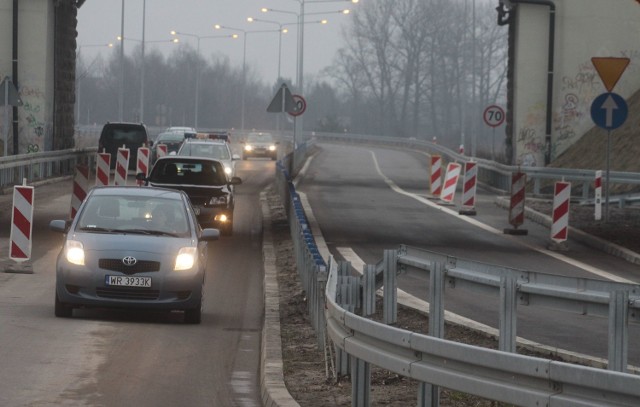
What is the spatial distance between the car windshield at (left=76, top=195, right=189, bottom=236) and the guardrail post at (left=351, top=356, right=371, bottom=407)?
7009mm

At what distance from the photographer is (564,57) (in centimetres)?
4419

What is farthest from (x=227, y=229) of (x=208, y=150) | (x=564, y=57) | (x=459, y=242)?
(x=564, y=57)

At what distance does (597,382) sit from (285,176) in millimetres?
25874

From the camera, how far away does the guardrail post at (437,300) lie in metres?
10.7

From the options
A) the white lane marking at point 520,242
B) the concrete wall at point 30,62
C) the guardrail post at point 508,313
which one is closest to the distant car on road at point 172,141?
the white lane marking at point 520,242

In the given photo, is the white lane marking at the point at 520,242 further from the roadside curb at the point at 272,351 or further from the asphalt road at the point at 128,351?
the asphalt road at the point at 128,351

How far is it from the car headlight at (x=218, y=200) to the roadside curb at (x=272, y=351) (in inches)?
171

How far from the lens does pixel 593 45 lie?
44062 millimetres

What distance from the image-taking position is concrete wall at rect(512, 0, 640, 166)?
44.0m

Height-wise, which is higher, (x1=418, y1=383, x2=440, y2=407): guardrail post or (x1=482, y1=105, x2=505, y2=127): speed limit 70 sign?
(x1=482, y1=105, x2=505, y2=127): speed limit 70 sign

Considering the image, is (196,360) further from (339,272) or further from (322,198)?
(322,198)

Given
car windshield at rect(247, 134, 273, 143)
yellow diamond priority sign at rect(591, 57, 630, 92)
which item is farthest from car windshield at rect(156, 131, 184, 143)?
yellow diamond priority sign at rect(591, 57, 630, 92)

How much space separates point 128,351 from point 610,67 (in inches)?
545

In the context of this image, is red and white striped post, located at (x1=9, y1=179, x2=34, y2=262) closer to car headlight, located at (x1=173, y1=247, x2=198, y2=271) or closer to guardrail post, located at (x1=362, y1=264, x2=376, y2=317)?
car headlight, located at (x1=173, y1=247, x2=198, y2=271)
